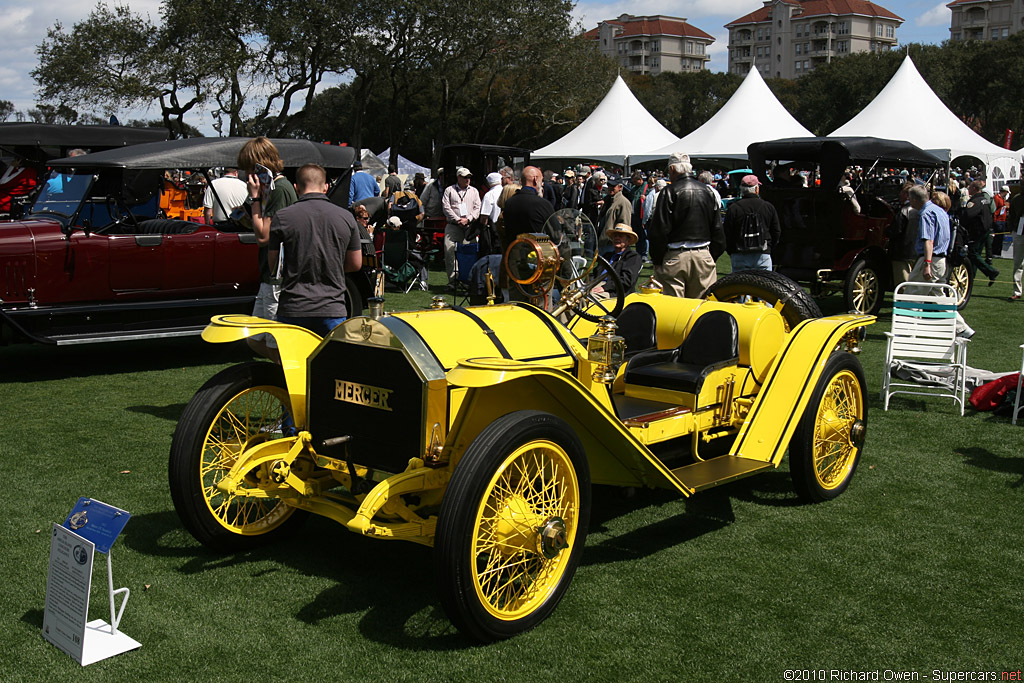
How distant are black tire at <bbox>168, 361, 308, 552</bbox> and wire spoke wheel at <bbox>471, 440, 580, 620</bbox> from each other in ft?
4.21

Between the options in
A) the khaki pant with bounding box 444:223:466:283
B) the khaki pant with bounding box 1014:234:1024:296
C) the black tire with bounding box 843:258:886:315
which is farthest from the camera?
the khaki pant with bounding box 444:223:466:283

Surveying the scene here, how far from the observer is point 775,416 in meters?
4.99

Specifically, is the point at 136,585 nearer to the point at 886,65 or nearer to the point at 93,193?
the point at 93,193

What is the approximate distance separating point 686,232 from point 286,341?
493cm

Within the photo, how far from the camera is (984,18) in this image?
149m

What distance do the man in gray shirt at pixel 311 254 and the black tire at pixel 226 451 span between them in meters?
0.73

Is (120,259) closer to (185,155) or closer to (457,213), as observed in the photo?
(185,155)

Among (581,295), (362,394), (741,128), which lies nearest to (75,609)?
(362,394)

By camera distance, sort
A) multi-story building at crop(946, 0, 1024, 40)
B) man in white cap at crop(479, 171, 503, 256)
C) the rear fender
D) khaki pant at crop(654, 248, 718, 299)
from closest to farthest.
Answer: the rear fender → khaki pant at crop(654, 248, 718, 299) → man in white cap at crop(479, 171, 503, 256) → multi-story building at crop(946, 0, 1024, 40)

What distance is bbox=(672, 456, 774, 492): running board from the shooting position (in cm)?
452

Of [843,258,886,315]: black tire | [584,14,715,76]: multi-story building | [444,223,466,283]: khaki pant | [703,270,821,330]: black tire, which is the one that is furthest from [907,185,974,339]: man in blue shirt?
[584,14,715,76]: multi-story building

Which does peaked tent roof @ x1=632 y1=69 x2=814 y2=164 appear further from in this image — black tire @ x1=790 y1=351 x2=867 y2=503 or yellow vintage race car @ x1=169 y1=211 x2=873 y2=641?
yellow vintage race car @ x1=169 y1=211 x2=873 y2=641

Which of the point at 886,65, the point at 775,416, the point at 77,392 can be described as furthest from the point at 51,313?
the point at 886,65

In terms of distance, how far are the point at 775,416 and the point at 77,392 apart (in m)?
5.80
